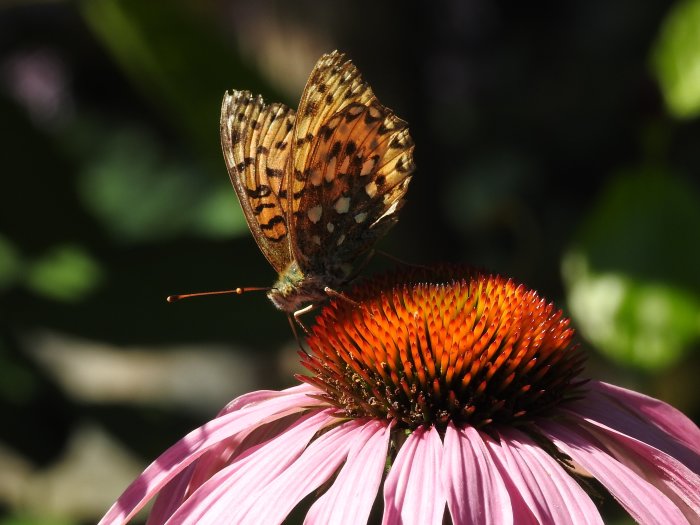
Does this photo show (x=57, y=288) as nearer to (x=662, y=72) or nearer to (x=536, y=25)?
(x=662, y=72)

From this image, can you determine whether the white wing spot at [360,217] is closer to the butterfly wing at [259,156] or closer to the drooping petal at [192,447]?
the butterfly wing at [259,156]

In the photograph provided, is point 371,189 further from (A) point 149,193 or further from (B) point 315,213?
(A) point 149,193

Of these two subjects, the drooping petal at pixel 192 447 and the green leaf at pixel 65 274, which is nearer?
the drooping petal at pixel 192 447

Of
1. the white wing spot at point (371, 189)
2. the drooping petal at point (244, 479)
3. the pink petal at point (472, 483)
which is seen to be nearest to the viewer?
the pink petal at point (472, 483)

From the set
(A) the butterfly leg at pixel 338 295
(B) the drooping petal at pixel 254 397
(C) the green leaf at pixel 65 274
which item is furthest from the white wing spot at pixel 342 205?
(C) the green leaf at pixel 65 274

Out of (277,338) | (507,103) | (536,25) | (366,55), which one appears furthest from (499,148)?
(277,338)

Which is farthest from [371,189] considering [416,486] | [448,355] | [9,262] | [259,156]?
[9,262]

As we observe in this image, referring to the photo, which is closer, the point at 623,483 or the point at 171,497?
the point at 623,483

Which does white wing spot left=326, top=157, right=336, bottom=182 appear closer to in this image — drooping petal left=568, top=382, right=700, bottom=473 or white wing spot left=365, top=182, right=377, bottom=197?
white wing spot left=365, top=182, right=377, bottom=197
